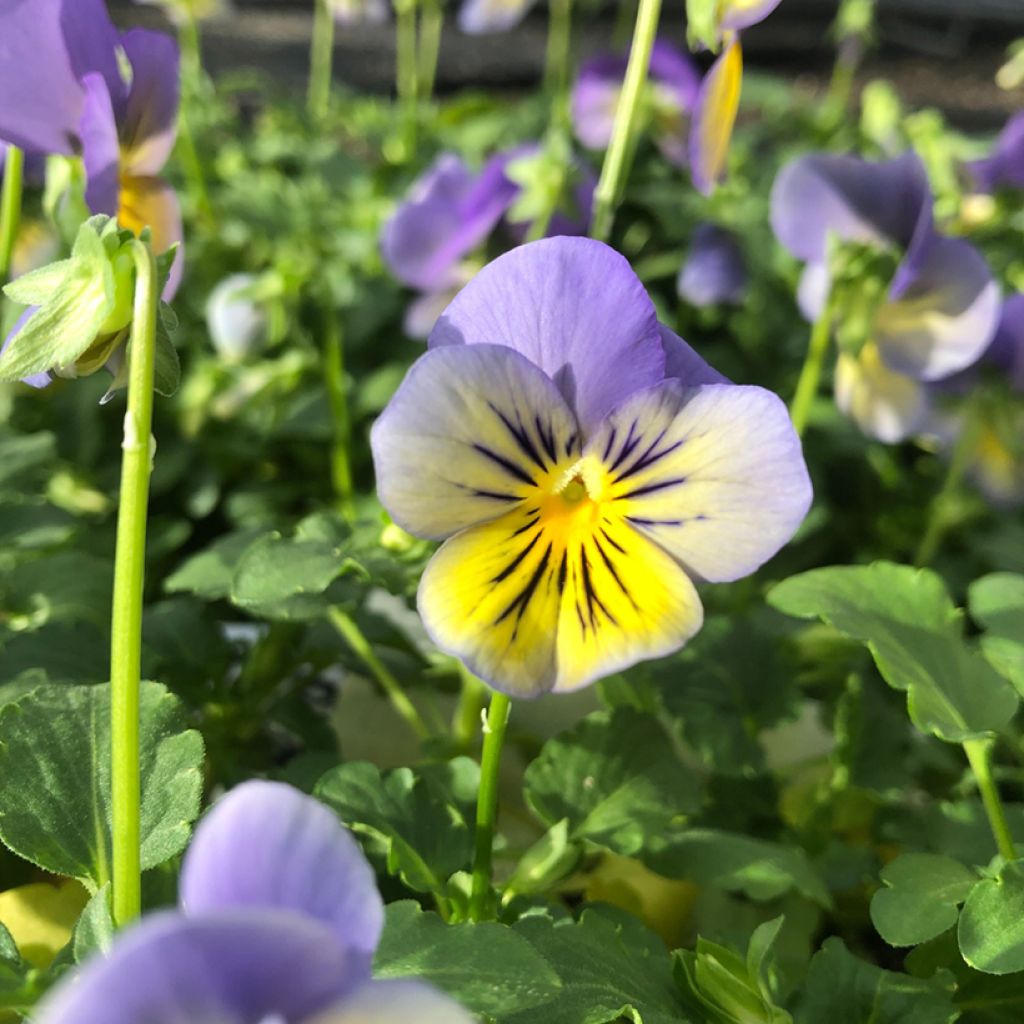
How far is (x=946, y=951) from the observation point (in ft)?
1.99

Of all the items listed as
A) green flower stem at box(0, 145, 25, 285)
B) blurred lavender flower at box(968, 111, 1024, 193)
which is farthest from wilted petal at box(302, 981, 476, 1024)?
blurred lavender flower at box(968, 111, 1024, 193)

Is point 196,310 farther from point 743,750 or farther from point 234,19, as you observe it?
point 234,19

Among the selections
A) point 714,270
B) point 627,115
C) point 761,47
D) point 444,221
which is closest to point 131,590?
point 627,115

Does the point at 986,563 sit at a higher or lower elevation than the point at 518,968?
lower

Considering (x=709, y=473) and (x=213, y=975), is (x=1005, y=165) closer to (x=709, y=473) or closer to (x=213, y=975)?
(x=709, y=473)

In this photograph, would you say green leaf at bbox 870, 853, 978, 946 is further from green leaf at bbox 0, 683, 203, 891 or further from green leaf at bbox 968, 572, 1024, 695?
green leaf at bbox 0, 683, 203, 891

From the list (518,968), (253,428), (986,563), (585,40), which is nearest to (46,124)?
(518,968)

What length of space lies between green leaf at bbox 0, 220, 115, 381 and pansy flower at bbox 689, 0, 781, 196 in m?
0.34

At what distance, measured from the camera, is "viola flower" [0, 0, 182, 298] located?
562mm

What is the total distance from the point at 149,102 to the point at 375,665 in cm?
39

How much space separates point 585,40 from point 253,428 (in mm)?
2438

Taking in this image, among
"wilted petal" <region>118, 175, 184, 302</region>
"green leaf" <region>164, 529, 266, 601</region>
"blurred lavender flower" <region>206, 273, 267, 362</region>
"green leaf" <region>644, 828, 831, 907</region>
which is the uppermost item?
"wilted petal" <region>118, 175, 184, 302</region>

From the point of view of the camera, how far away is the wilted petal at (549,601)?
45 cm

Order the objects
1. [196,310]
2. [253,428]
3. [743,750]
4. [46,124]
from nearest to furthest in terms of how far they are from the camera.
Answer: [46,124] → [743,750] → [253,428] → [196,310]
